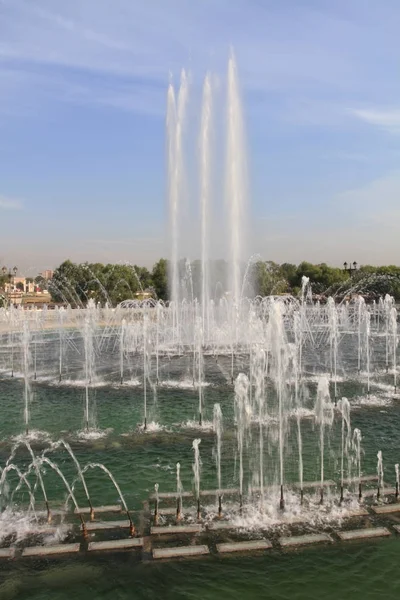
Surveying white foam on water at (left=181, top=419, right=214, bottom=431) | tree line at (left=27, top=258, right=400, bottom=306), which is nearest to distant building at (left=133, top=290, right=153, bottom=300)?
tree line at (left=27, top=258, right=400, bottom=306)

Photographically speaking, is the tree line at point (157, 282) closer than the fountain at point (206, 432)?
No

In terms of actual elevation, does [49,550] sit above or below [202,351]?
below

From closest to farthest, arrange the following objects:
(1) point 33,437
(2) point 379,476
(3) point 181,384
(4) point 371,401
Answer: (2) point 379,476 → (1) point 33,437 → (4) point 371,401 → (3) point 181,384

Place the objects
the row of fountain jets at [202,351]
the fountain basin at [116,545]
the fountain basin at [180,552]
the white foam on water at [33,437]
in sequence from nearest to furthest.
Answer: the fountain basin at [180,552]
the fountain basin at [116,545]
the white foam on water at [33,437]
the row of fountain jets at [202,351]

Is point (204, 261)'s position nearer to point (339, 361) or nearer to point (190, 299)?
point (190, 299)

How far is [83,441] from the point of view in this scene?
13750 millimetres

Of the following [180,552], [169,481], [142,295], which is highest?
[142,295]

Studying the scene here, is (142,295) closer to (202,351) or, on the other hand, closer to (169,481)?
(202,351)

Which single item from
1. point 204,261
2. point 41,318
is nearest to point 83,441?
point 204,261

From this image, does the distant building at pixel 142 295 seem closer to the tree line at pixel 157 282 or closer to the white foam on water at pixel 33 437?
the tree line at pixel 157 282

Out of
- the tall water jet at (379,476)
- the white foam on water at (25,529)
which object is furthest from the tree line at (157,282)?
the white foam on water at (25,529)

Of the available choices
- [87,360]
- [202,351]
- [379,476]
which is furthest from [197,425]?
[202,351]

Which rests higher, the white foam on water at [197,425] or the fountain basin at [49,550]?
the white foam on water at [197,425]

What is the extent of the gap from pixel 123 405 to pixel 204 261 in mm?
17250
